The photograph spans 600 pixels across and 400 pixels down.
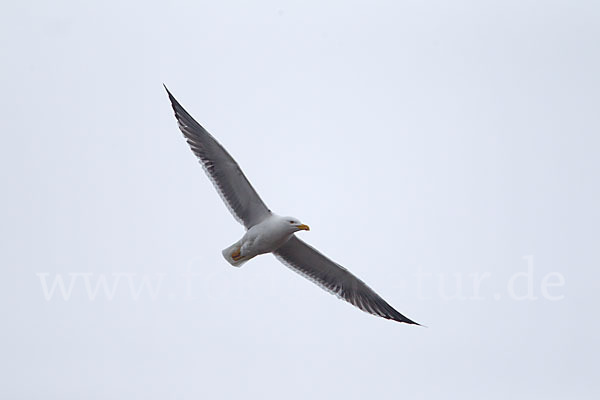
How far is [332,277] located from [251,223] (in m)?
1.56

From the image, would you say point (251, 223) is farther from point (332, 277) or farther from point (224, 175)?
point (332, 277)

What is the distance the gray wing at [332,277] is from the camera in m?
13.0

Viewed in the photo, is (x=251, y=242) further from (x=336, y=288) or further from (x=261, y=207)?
(x=336, y=288)

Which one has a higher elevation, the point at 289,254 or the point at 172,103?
the point at 172,103

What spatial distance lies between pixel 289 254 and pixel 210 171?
1698mm

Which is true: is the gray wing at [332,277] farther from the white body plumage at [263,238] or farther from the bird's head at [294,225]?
the bird's head at [294,225]

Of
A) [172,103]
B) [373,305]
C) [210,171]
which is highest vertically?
[172,103]

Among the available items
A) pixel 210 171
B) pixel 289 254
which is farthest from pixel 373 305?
pixel 210 171

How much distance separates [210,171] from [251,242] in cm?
112

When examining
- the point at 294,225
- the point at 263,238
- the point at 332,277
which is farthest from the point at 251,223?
the point at 332,277

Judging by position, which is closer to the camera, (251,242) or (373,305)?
(251,242)

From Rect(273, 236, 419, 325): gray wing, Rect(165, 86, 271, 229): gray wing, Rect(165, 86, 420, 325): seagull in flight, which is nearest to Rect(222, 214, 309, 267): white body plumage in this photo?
Rect(165, 86, 420, 325): seagull in flight

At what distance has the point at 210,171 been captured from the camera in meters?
12.4

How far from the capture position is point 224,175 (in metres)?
12.5
